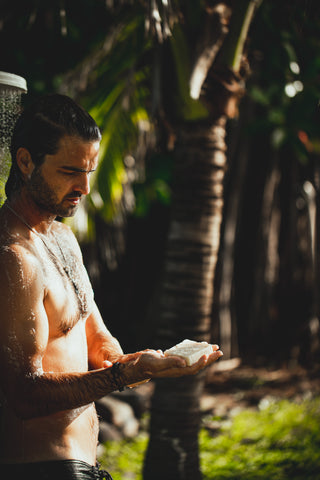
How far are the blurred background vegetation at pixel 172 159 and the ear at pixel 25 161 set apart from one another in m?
1.74

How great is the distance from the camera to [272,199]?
664 cm

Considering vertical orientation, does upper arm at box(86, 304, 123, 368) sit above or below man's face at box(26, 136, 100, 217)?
below

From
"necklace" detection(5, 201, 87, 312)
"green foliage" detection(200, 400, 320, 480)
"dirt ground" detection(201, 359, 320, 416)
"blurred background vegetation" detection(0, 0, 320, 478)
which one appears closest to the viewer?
Answer: "necklace" detection(5, 201, 87, 312)

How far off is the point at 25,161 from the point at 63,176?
123 millimetres

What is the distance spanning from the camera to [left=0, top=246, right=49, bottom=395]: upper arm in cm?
144

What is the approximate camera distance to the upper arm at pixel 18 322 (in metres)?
1.44

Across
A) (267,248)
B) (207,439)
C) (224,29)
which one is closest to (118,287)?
(267,248)

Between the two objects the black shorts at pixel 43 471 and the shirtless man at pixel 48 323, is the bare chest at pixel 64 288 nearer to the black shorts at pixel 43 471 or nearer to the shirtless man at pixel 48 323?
the shirtless man at pixel 48 323

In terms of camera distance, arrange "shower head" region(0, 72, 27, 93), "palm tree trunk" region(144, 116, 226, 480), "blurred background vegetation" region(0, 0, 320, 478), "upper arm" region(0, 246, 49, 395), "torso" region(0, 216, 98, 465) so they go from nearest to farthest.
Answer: "upper arm" region(0, 246, 49, 395)
"torso" region(0, 216, 98, 465)
"shower head" region(0, 72, 27, 93)
"palm tree trunk" region(144, 116, 226, 480)
"blurred background vegetation" region(0, 0, 320, 478)

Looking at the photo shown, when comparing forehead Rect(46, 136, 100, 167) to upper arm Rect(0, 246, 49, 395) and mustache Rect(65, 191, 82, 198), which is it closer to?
mustache Rect(65, 191, 82, 198)

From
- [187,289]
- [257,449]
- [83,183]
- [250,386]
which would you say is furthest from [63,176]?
[250,386]

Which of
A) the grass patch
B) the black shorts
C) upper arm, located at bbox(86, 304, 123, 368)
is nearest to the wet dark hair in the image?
upper arm, located at bbox(86, 304, 123, 368)

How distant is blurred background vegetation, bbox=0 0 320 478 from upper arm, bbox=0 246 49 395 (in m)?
1.99

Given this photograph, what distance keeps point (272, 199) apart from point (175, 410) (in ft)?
12.8
